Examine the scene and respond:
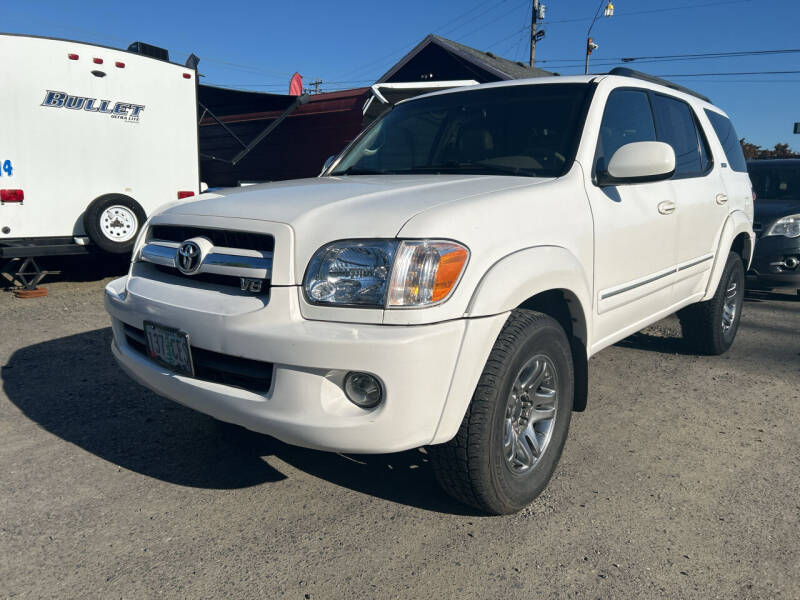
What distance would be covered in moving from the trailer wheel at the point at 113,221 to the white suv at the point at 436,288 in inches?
178

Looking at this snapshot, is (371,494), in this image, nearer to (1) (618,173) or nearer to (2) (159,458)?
(2) (159,458)

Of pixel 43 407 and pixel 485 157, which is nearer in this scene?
pixel 485 157

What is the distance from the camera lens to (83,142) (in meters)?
7.09

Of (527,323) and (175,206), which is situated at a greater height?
(175,206)

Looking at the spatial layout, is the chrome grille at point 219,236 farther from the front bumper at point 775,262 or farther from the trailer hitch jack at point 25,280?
the front bumper at point 775,262

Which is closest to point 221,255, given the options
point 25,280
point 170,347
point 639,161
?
point 170,347

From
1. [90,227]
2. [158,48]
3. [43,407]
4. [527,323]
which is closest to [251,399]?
[527,323]

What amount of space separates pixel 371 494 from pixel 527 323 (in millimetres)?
998

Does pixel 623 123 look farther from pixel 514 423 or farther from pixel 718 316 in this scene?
pixel 718 316

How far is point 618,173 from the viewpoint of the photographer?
284cm

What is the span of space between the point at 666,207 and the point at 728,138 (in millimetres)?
1879

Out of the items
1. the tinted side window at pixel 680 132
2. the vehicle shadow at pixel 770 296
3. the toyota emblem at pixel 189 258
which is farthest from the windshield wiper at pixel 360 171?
the vehicle shadow at pixel 770 296

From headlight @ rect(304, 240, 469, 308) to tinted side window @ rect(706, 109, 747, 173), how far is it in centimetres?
342

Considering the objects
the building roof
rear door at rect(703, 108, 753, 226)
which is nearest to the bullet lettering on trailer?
rear door at rect(703, 108, 753, 226)
